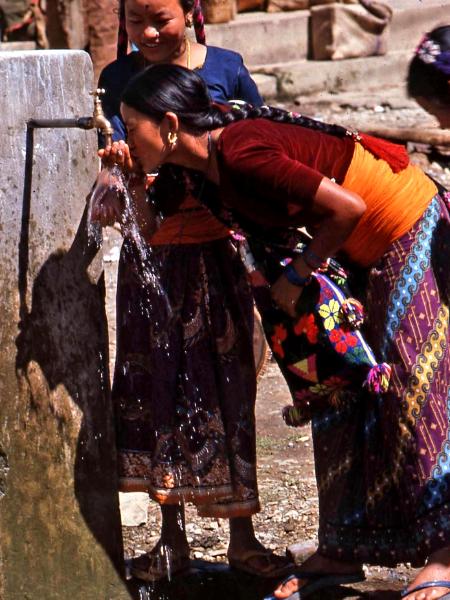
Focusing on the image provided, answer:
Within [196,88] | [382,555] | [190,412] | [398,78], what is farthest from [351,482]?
[398,78]

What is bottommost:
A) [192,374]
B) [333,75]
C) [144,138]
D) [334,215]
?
[333,75]

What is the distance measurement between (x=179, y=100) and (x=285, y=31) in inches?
314

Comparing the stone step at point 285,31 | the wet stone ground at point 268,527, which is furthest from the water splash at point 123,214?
the stone step at point 285,31

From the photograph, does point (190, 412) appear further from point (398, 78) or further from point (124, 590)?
point (398, 78)

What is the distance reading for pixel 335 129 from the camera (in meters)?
3.39

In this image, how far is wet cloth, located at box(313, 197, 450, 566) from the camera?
3361 mm

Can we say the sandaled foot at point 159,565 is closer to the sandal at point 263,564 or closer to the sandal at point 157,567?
the sandal at point 157,567

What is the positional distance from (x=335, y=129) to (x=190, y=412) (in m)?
0.92

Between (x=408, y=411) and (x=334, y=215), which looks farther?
(x=408, y=411)

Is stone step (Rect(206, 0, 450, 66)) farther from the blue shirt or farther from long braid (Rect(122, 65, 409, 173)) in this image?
long braid (Rect(122, 65, 409, 173))

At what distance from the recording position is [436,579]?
3.37m

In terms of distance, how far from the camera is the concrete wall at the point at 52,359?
3395mm

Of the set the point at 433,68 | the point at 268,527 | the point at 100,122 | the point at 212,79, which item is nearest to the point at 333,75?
the point at 268,527

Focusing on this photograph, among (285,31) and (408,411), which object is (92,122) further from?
(285,31)
